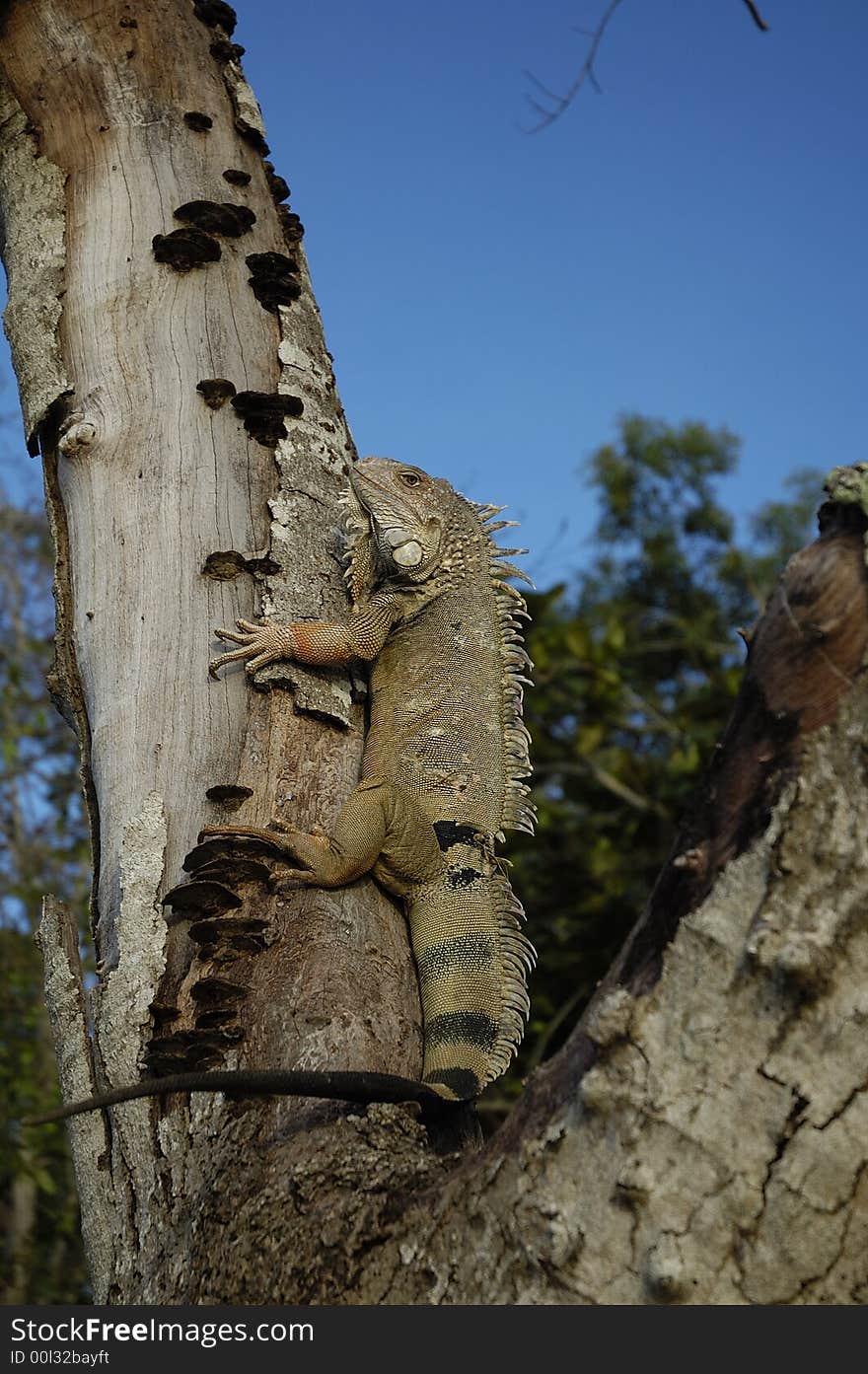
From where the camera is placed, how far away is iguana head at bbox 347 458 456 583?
396 centimetres

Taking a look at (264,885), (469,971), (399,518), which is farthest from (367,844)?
(399,518)

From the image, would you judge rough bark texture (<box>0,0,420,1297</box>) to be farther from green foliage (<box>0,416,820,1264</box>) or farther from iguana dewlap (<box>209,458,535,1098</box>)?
green foliage (<box>0,416,820,1264</box>)

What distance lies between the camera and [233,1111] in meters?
2.28

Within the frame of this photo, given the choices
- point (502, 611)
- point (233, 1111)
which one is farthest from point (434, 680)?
point (233, 1111)

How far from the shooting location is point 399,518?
4.06 m

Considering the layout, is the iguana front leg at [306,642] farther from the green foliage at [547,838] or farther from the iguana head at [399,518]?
the green foliage at [547,838]

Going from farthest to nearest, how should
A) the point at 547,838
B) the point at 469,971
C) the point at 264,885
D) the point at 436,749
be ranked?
the point at 547,838 < the point at 436,749 < the point at 469,971 < the point at 264,885

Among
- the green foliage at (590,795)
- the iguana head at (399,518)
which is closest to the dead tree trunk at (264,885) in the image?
the iguana head at (399,518)

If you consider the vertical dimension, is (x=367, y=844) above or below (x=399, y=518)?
below

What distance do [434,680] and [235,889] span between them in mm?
1447

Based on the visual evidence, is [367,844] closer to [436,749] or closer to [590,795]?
[436,749]

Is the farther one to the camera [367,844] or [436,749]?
[436,749]

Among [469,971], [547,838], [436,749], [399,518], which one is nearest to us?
[469,971]

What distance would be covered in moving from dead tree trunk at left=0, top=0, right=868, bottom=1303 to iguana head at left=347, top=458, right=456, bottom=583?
1.83 ft
